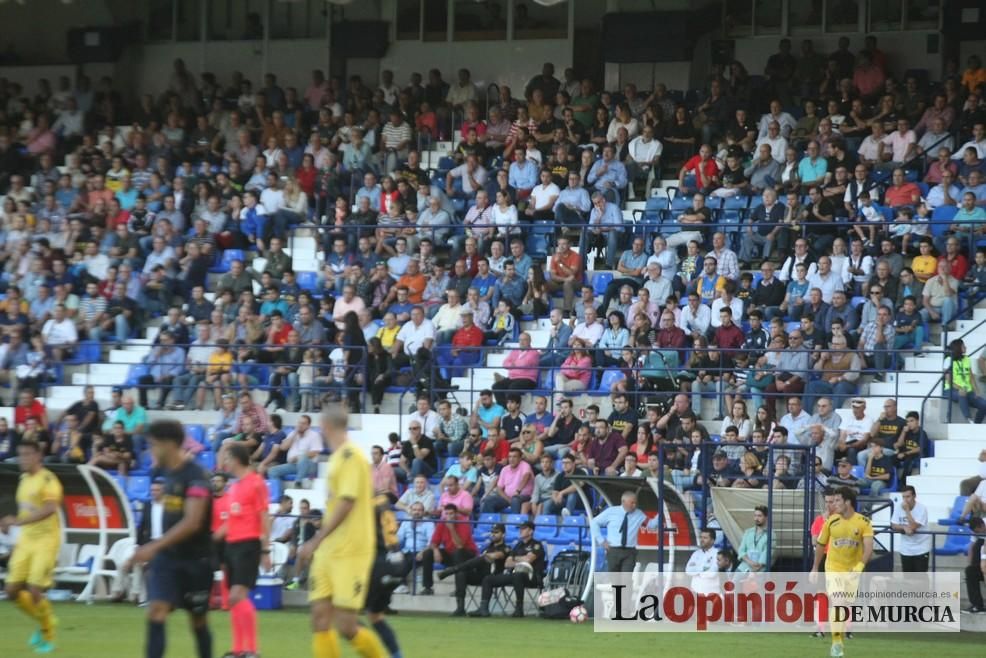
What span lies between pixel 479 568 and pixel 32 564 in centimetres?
622

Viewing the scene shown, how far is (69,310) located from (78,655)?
12710 millimetres

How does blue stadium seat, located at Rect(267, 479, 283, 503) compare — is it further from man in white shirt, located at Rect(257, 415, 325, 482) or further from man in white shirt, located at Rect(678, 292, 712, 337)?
man in white shirt, located at Rect(678, 292, 712, 337)

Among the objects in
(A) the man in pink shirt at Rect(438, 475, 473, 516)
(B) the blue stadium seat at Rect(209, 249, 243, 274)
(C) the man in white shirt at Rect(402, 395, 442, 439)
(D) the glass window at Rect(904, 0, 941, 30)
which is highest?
(D) the glass window at Rect(904, 0, 941, 30)

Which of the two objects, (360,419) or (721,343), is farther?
(360,419)

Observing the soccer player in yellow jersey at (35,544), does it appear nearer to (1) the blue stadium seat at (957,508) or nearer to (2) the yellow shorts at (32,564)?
(2) the yellow shorts at (32,564)

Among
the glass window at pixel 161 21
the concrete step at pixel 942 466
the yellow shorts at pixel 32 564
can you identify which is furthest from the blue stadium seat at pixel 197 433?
the glass window at pixel 161 21

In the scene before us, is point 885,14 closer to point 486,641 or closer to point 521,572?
point 521,572

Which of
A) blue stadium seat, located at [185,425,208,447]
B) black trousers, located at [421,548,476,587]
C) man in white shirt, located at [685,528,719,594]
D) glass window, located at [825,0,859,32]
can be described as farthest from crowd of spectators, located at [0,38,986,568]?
glass window, located at [825,0,859,32]

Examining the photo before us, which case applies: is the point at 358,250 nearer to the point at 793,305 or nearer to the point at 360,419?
the point at 360,419

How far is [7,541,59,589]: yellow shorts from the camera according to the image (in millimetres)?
13938

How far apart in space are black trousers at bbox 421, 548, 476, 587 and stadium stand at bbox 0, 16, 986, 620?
1.59 feet

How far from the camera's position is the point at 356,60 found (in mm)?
30250

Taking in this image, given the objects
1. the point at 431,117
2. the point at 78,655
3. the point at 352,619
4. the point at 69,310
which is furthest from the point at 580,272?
the point at 352,619

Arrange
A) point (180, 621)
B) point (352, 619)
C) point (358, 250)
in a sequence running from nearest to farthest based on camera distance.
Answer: point (352, 619)
point (180, 621)
point (358, 250)
